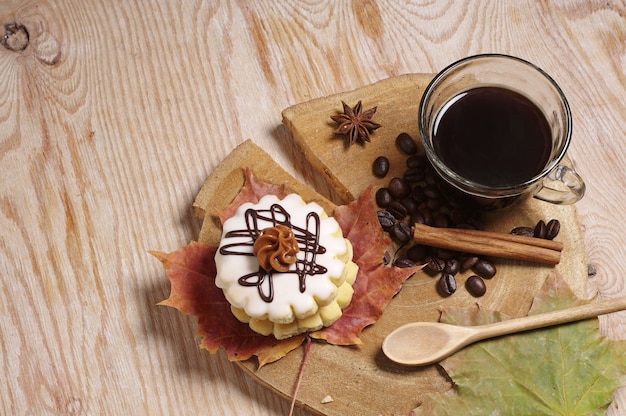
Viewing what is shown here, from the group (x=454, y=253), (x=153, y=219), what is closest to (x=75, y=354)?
(x=153, y=219)

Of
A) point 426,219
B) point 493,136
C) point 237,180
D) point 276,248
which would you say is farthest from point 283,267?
point 493,136

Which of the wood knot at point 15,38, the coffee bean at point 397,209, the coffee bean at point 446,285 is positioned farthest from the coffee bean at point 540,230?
the wood knot at point 15,38

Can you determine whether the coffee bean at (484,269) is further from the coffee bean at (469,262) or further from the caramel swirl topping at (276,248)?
the caramel swirl topping at (276,248)

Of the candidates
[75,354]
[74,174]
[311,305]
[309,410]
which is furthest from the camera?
[74,174]

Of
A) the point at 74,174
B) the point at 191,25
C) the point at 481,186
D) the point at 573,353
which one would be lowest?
the point at 573,353

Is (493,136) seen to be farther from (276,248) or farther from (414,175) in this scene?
(276,248)

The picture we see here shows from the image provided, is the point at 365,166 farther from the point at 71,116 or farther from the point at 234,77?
the point at 71,116
